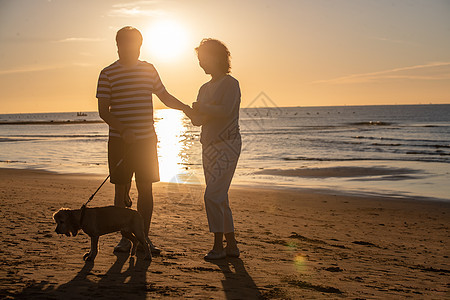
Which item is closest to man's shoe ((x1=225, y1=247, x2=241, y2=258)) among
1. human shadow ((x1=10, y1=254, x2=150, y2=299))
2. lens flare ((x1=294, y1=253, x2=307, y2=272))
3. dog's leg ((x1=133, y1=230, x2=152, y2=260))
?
lens flare ((x1=294, y1=253, x2=307, y2=272))

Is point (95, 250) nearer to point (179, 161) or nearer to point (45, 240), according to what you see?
point (45, 240)

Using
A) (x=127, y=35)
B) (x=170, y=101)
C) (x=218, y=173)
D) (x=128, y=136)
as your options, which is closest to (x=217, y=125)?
(x=218, y=173)

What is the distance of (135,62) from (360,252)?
3.40 metres

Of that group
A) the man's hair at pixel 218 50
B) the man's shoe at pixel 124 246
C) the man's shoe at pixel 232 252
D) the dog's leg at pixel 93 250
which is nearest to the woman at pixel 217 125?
the man's hair at pixel 218 50

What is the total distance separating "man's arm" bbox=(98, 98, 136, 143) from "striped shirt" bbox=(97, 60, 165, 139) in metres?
0.06

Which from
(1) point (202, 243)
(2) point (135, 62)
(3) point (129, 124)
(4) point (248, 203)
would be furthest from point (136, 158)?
(4) point (248, 203)

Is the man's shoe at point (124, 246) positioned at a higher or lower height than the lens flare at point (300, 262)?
higher

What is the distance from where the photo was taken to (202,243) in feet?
17.5

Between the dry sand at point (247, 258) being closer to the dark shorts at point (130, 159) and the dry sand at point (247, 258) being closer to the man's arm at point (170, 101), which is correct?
the dark shorts at point (130, 159)

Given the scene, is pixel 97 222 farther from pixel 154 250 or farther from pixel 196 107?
pixel 196 107

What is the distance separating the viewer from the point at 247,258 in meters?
4.75

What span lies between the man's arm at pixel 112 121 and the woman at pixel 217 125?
0.66m

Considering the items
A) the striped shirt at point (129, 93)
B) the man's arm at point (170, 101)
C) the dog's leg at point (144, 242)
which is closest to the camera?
the dog's leg at point (144, 242)

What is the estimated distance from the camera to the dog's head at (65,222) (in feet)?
13.7
